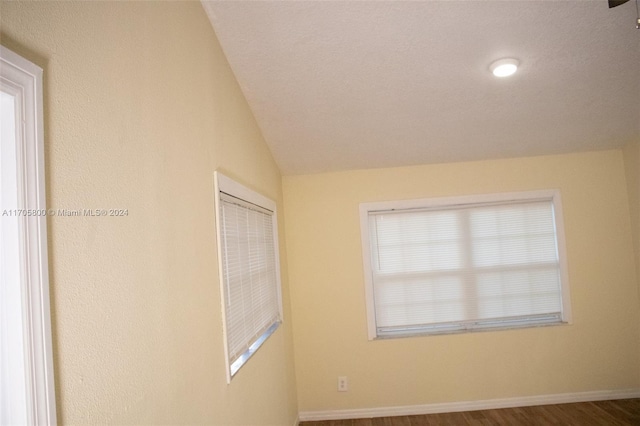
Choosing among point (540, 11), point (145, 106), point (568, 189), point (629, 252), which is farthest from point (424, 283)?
point (145, 106)

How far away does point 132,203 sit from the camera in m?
1.25

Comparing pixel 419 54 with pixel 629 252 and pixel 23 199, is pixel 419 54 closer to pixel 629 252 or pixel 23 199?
pixel 23 199

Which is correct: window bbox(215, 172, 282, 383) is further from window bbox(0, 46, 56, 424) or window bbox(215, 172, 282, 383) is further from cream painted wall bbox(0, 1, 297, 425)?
window bbox(0, 46, 56, 424)

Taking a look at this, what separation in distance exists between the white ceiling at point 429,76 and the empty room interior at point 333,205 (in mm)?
15

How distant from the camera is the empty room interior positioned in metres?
1.06

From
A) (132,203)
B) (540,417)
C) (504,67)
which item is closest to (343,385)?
(540,417)

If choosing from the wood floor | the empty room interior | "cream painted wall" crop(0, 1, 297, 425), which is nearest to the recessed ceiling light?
the empty room interior

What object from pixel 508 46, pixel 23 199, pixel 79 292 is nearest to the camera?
pixel 23 199

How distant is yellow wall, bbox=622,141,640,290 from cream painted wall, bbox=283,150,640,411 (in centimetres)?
5

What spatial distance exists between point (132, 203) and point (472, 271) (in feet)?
11.4

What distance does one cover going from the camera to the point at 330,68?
2613 mm

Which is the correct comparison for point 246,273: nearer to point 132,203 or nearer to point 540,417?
point 132,203

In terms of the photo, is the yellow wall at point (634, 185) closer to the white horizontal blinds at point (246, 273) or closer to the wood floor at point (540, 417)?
the wood floor at point (540, 417)

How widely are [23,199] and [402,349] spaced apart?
3700 mm
